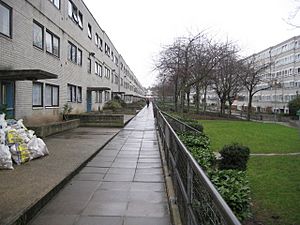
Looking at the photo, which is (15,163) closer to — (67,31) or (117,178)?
(117,178)

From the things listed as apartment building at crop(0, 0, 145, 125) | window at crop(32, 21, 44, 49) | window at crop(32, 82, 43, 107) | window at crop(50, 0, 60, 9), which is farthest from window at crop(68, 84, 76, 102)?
window at crop(32, 21, 44, 49)

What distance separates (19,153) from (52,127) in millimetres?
7117

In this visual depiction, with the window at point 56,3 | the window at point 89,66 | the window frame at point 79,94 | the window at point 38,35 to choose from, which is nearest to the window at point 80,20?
the window at point 89,66

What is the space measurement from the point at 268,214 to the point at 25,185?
4654mm

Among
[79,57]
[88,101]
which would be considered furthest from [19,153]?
[88,101]

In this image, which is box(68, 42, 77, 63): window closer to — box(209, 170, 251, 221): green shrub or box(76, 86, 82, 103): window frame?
box(76, 86, 82, 103): window frame

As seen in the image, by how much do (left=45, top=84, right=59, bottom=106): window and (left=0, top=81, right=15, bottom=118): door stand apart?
444 centimetres

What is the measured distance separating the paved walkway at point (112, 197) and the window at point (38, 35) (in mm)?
8636

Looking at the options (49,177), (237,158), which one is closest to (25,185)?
(49,177)

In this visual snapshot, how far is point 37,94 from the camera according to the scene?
16.2 meters

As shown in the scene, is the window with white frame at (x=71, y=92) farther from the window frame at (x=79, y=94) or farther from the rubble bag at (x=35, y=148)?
the rubble bag at (x=35, y=148)

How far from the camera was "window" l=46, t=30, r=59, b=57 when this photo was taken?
57.7ft

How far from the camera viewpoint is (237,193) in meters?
4.36

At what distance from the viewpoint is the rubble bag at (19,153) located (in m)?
7.64
